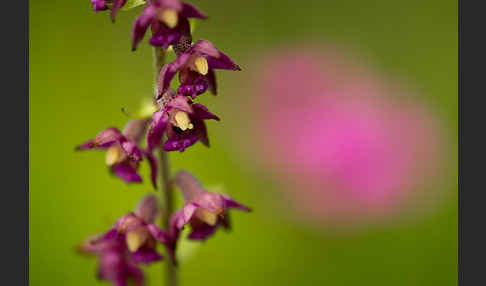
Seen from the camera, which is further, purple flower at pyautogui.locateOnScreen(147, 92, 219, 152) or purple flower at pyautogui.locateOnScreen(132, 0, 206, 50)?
purple flower at pyautogui.locateOnScreen(147, 92, 219, 152)

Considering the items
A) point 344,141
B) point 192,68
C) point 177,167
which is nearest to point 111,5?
point 192,68

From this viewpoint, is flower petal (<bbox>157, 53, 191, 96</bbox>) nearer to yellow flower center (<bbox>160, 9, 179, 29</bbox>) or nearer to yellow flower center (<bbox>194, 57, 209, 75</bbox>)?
yellow flower center (<bbox>194, 57, 209, 75</bbox>)

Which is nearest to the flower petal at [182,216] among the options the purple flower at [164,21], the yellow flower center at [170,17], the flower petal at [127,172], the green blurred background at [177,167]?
the flower petal at [127,172]

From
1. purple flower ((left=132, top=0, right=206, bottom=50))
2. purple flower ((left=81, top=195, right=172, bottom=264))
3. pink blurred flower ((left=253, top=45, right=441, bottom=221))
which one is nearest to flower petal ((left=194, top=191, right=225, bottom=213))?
purple flower ((left=81, top=195, right=172, bottom=264))

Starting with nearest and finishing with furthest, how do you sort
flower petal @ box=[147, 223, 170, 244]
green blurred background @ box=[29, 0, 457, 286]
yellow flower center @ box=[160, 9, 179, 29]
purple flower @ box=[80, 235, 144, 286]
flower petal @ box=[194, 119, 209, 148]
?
yellow flower center @ box=[160, 9, 179, 29], flower petal @ box=[194, 119, 209, 148], flower petal @ box=[147, 223, 170, 244], purple flower @ box=[80, 235, 144, 286], green blurred background @ box=[29, 0, 457, 286]

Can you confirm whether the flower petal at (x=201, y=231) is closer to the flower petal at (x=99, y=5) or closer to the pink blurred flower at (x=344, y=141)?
the flower petal at (x=99, y=5)

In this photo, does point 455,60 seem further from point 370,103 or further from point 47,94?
point 47,94

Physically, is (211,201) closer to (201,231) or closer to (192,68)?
(201,231)
